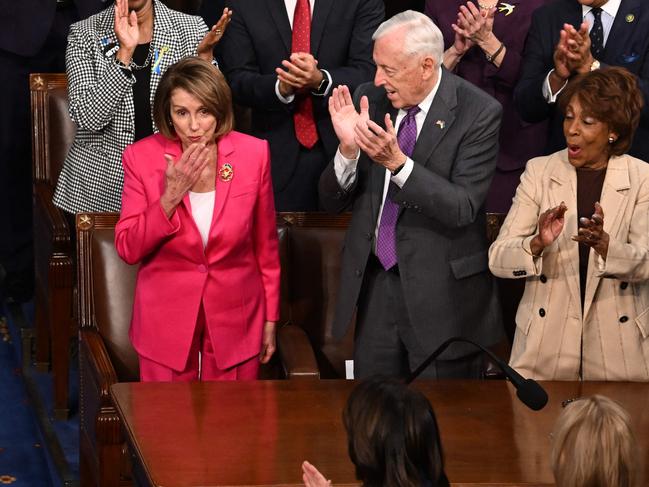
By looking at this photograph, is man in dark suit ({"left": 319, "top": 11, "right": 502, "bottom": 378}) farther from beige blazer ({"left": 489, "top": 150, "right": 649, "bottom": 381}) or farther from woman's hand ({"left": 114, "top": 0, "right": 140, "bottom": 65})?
woman's hand ({"left": 114, "top": 0, "right": 140, "bottom": 65})

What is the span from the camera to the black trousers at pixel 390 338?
3822 mm

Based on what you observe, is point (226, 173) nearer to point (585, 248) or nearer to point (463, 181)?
point (463, 181)

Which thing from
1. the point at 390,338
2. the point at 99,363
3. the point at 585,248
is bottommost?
the point at 99,363

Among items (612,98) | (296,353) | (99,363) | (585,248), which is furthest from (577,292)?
(99,363)

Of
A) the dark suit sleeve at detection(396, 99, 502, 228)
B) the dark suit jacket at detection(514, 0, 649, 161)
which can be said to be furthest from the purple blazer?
the dark suit sleeve at detection(396, 99, 502, 228)

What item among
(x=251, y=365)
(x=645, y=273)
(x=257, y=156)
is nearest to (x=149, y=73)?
(x=257, y=156)

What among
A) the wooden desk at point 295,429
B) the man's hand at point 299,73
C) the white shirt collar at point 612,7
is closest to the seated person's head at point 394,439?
the wooden desk at point 295,429

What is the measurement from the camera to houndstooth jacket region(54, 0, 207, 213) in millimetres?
4496

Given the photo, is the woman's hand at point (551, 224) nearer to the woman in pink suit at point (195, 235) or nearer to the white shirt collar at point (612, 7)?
the woman in pink suit at point (195, 235)

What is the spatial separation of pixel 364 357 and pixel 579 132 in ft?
3.03

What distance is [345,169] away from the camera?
3775mm

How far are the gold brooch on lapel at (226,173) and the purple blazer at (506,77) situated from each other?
1429 mm

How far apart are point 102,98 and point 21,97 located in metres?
1.30

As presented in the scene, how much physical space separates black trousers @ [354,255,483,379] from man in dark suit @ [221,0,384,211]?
938 millimetres
